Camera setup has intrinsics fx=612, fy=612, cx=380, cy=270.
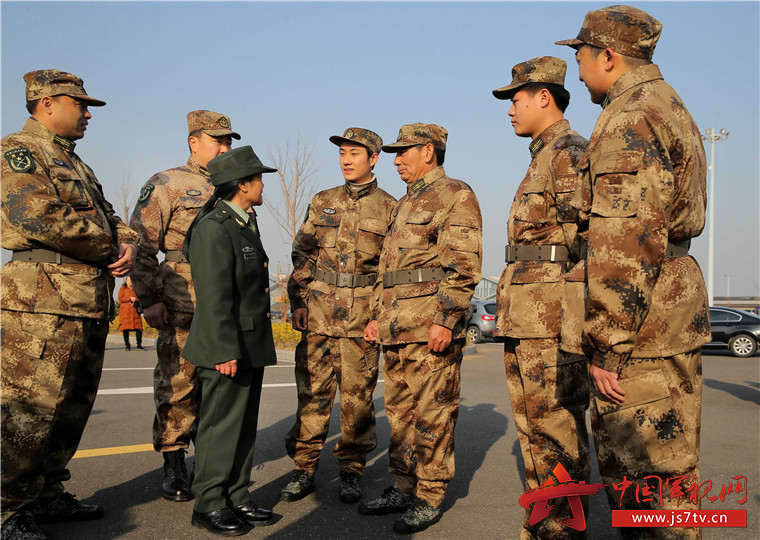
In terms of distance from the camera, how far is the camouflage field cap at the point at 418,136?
14.8 ft

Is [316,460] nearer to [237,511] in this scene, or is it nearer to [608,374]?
[237,511]

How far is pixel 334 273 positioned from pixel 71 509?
2407 mm

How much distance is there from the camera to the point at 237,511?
385 centimetres

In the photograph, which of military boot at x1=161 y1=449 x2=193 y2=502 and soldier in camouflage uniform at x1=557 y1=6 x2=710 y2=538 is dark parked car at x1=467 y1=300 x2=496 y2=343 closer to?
military boot at x1=161 y1=449 x2=193 y2=502

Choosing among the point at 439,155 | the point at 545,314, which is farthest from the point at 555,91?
the point at 545,314

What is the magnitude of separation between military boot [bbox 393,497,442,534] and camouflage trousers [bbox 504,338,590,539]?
677mm

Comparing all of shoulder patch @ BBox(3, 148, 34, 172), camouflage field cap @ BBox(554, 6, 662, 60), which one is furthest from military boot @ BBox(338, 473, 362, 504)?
camouflage field cap @ BBox(554, 6, 662, 60)

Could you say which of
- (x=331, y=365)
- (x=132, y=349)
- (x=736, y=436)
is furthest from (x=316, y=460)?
(x=132, y=349)

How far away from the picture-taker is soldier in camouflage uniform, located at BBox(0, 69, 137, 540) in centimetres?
349

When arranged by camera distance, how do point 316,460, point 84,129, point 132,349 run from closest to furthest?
point 84,129
point 316,460
point 132,349

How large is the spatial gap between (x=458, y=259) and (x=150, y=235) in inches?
92.1

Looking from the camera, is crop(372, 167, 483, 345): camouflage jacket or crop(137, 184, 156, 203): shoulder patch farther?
crop(137, 184, 156, 203): shoulder patch

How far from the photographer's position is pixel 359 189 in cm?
502

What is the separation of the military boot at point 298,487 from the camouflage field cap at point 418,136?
8.27 ft
